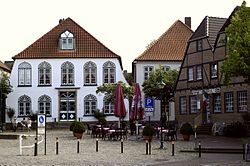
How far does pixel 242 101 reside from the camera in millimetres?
37188

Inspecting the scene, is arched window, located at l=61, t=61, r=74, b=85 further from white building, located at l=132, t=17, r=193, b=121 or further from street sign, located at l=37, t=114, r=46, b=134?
street sign, located at l=37, t=114, r=46, b=134

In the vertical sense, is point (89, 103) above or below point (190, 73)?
below

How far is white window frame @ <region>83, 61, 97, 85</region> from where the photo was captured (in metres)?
55.6

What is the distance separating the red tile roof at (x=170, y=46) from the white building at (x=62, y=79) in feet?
12.6

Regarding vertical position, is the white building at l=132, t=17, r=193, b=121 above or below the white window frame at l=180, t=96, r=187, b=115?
above

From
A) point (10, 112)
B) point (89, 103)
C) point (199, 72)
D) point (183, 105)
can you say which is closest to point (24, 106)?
point (10, 112)

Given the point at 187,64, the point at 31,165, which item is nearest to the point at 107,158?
the point at 31,165

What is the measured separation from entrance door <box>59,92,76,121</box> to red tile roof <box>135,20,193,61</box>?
862cm

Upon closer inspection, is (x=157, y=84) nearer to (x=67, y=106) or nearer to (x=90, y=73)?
(x=90, y=73)

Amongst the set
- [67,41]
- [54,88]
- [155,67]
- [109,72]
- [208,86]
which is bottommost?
[208,86]

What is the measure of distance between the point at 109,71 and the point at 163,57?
20.8 feet

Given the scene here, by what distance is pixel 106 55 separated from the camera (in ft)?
183

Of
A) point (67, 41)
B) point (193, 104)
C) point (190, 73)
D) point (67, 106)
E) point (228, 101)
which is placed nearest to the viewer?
point (228, 101)

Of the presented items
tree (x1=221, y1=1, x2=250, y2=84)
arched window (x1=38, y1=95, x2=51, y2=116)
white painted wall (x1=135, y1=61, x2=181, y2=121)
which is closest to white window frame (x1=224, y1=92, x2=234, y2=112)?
tree (x1=221, y1=1, x2=250, y2=84)
